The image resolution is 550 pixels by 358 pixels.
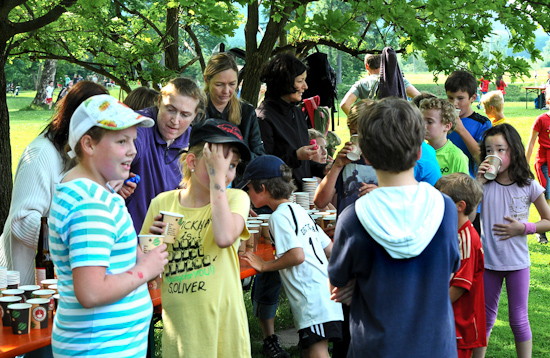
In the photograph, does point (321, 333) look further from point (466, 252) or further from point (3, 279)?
point (3, 279)

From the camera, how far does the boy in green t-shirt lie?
522cm

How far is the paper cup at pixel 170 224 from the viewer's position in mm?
3291

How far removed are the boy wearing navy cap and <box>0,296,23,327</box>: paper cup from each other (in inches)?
57.0

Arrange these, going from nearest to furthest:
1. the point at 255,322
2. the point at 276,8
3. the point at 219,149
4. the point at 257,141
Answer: the point at 219,149, the point at 257,141, the point at 255,322, the point at 276,8

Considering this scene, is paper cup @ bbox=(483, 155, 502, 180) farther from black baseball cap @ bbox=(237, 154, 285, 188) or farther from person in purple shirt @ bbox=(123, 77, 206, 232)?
person in purple shirt @ bbox=(123, 77, 206, 232)

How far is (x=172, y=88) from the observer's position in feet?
14.1

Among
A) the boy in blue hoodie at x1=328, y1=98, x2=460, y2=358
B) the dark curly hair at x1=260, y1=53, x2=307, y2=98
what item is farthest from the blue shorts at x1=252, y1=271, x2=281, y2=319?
the boy in blue hoodie at x1=328, y1=98, x2=460, y2=358

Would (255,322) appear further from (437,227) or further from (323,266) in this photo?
(437,227)

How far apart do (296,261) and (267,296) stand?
143cm

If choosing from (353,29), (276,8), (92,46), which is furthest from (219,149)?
(92,46)

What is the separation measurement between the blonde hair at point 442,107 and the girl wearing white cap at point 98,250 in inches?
116

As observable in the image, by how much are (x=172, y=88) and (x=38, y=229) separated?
110 centimetres

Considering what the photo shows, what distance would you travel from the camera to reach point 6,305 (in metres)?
3.25

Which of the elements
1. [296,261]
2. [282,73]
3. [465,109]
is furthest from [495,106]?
[296,261]
